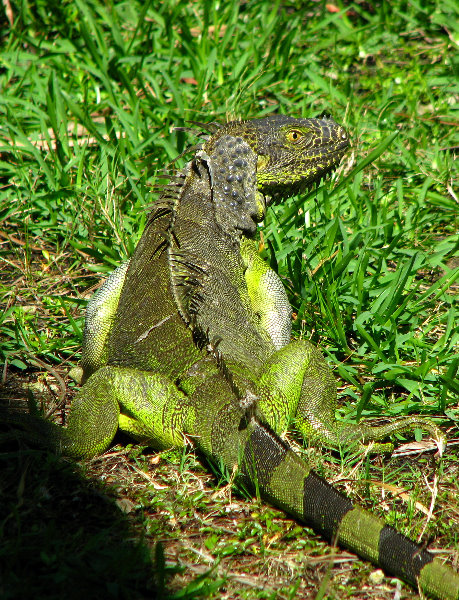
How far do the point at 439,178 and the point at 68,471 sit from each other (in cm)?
328

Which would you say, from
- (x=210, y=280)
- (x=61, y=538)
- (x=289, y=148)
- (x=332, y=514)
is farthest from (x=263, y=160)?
(x=61, y=538)

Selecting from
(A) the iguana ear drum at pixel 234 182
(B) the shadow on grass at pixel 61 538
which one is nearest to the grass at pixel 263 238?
(B) the shadow on grass at pixel 61 538

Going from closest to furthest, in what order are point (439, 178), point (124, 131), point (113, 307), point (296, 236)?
point (113, 307)
point (296, 236)
point (439, 178)
point (124, 131)

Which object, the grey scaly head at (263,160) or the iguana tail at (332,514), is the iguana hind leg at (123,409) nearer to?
the iguana tail at (332,514)

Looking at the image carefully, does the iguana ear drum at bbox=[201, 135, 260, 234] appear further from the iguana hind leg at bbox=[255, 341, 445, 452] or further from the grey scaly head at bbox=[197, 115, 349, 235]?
the iguana hind leg at bbox=[255, 341, 445, 452]

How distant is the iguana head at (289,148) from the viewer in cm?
397

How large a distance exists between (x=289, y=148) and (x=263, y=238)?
649mm

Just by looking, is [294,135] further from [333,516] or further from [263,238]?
[333,516]

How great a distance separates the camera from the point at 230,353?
3.20 metres

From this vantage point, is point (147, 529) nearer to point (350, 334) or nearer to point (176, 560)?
point (176, 560)

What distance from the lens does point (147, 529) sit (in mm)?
2762

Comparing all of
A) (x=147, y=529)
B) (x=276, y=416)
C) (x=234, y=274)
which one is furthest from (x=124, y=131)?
(x=147, y=529)

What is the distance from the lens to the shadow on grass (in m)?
2.34

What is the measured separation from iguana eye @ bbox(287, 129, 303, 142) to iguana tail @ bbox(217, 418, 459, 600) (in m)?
1.94
